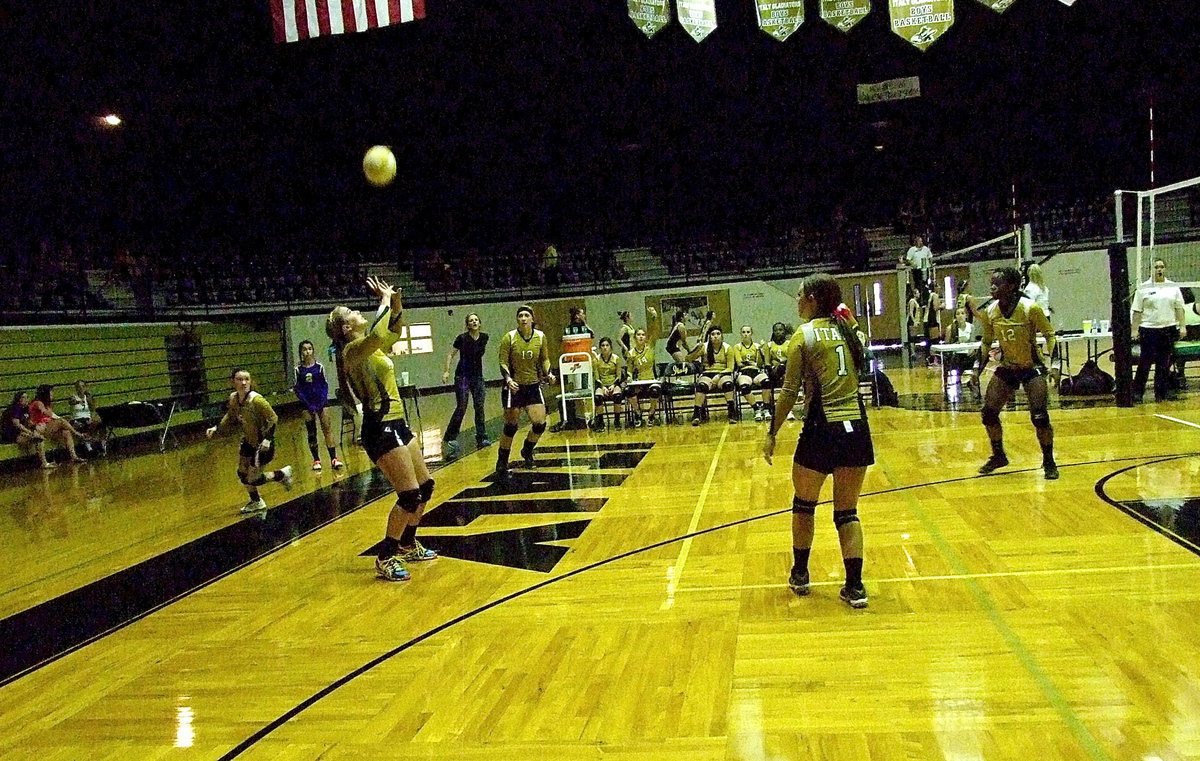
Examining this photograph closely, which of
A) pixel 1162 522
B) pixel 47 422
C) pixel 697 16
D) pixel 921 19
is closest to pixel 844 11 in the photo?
pixel 921 19

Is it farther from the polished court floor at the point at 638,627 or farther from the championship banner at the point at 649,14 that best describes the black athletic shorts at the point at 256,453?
the championship banner at the point at 649,14

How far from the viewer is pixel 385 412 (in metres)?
5.56

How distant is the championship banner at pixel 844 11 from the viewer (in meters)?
12.1

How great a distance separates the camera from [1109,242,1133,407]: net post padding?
35.0ft

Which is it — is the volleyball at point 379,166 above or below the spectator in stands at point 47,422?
above

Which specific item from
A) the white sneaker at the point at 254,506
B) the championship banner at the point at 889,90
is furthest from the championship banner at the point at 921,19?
the championship banner at the point at 889,90

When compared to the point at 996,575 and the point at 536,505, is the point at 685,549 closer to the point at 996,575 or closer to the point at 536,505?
the point at 996,575

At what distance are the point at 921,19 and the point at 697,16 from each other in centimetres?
299

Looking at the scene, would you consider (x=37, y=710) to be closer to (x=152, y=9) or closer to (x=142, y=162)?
(x=152, y=9)

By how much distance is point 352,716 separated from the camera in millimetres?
3428

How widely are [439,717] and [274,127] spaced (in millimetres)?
20923

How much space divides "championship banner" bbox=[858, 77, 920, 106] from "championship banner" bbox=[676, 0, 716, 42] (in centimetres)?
1106

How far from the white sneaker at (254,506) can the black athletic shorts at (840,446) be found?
5645 millimetres

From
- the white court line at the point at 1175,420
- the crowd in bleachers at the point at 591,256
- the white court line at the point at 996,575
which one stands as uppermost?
the crowd in bleachers at the point at 591,256
